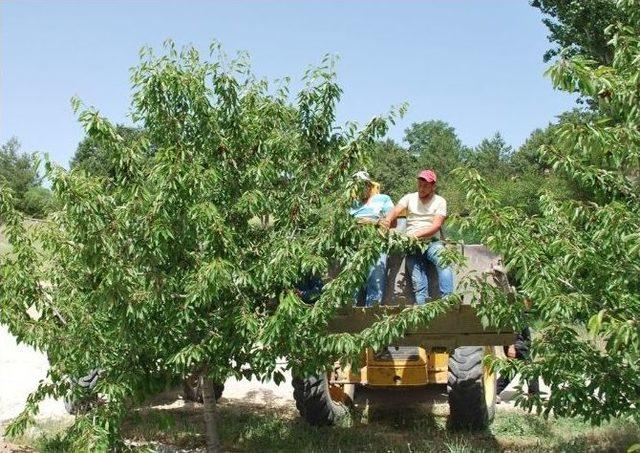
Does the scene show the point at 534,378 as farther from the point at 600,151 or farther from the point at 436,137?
the point at 436,137

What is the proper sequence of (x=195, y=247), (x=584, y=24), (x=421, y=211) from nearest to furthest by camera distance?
(x=195, y=247), (x=421, y=211), (x=584, y=24)

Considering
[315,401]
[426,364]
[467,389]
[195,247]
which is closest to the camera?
[195,247]

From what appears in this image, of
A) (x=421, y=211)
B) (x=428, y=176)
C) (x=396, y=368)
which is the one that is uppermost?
(x=428, y=176)

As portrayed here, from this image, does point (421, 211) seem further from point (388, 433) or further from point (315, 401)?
point (388, 433)

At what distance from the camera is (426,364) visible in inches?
298

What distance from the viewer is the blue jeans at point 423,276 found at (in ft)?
22.1

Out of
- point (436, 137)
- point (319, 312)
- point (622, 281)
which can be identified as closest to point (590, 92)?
point (622, 281)

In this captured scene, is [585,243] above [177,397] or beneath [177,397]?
above

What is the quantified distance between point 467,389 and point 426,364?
47 centimetres

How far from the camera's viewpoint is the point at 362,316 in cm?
590

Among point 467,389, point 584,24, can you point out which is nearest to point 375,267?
point 467,389

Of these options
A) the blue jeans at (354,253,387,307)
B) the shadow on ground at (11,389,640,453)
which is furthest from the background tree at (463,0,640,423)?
the shadow on ground at (11,389,640,453)

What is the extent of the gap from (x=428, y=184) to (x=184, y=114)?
2.30 metres

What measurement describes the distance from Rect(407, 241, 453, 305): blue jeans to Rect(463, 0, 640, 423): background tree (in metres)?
1.45
